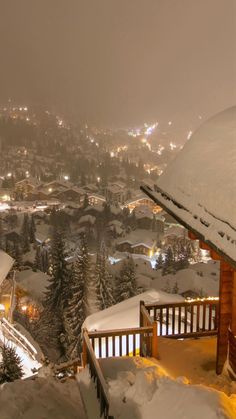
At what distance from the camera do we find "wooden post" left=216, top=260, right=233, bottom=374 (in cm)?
678

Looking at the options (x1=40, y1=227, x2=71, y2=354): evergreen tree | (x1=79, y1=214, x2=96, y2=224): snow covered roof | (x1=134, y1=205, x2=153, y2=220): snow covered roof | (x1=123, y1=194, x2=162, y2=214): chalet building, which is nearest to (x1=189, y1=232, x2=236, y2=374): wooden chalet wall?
(x1=40, y1=227, x2=71, y2=354): evergreen tree

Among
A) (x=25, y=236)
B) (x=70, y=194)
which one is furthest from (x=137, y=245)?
(x=70, y=194)

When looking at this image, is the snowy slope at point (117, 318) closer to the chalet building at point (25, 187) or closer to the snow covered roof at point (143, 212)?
the snow covered roof at point (143, 212)

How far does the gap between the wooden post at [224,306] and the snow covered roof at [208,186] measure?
130 cm

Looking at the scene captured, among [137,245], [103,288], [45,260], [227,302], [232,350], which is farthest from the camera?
[137,245]

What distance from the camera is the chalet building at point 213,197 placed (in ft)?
15.8

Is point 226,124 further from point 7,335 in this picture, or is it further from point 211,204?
point 7,335

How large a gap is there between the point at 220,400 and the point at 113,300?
30052mm

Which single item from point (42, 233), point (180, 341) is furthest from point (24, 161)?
point (180, 341)

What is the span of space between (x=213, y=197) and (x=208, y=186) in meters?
0.34

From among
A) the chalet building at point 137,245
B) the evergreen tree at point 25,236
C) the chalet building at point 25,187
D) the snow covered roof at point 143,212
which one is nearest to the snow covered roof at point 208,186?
the evergreen tree at point 25,236

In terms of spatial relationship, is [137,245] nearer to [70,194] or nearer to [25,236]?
[25,236]

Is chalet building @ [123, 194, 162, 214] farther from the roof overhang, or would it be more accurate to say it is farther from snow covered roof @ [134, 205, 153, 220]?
the roof overhang

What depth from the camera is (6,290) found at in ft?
83.6
